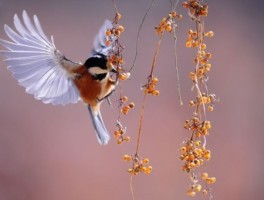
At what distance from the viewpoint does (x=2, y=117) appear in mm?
2342

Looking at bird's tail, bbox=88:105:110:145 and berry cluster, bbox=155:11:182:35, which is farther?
bird's tail, bbox=88:105:110:145

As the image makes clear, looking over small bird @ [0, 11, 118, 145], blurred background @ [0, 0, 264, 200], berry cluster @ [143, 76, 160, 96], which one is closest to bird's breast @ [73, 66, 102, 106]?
small bird @ [0, 11, 118, 145]

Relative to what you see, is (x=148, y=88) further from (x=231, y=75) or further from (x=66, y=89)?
(x=231, y=75)

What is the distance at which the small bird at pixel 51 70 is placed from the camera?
128 centimetres

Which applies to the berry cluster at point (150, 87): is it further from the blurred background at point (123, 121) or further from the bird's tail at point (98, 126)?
the blurred background at point (123, 121)

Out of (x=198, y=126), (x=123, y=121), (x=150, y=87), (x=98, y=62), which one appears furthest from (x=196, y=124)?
(x=123, y=121)

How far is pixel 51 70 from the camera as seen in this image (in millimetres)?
1392

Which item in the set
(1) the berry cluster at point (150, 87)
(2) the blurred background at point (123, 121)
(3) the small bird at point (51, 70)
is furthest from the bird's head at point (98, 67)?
(2) the blurred background at point (123, 121)

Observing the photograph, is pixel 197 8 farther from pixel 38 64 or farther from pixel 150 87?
pixel 38 64

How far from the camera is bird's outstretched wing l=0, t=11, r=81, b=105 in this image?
4.23 ft

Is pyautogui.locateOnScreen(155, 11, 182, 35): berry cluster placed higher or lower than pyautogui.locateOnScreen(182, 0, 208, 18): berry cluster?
lower

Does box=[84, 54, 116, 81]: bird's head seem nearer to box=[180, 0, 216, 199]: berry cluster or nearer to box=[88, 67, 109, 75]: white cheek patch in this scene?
box=[88, 67, 109, 75]: white cheek patch

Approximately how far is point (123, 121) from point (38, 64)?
3.45 ft

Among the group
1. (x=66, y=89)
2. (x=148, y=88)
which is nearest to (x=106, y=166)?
(x=66, y=89)
